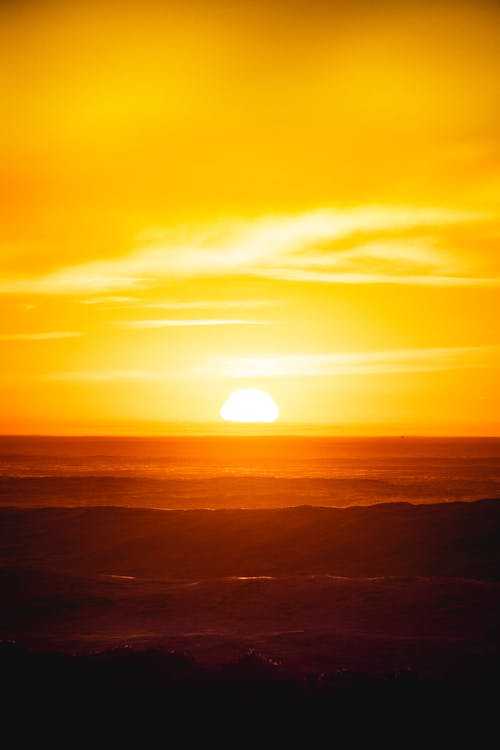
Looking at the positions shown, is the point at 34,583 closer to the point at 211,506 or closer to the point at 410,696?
the point at 410,696

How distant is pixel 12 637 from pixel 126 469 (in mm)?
71553

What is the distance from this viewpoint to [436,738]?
9.73 metres

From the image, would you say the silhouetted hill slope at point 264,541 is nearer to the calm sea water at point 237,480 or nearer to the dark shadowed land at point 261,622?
the dark shadowed land at point 261,622

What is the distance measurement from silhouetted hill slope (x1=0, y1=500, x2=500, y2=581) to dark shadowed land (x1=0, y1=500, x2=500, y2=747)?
0.10 meters

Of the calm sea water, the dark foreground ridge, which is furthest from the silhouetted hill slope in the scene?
the calm sea water

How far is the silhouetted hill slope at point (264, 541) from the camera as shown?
27406mm

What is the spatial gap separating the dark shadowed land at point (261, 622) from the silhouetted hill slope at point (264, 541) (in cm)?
10

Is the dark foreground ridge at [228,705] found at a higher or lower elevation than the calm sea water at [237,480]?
higher

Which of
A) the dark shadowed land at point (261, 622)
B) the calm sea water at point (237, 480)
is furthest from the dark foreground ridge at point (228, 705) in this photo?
the calm sea water at point (237, 480)

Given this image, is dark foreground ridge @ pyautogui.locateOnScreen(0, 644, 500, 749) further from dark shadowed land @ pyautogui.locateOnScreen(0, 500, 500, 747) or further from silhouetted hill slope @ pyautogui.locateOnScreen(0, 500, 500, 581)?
silhouetted hill slope @ pyautogui.locateOnScreen(0, 500, 500, 581)

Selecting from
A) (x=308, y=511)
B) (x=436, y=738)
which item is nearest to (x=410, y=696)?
(x=436, y=738)

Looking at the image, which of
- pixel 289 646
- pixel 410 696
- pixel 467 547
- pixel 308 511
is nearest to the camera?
pixel 410 696

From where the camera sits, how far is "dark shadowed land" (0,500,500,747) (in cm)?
1016

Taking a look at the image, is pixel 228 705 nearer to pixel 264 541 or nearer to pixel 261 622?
pixel 261 622
